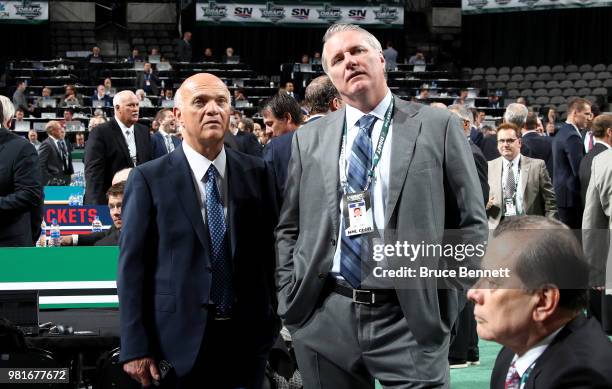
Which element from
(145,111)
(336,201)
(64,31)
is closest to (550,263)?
(336,201)

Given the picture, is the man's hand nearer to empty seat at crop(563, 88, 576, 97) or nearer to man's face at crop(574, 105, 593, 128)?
man's face at crop(574, 105, 593, 128)

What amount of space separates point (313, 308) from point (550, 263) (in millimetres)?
1152

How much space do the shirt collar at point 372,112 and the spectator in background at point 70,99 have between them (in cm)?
1820

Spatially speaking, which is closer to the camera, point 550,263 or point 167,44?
point 550,263

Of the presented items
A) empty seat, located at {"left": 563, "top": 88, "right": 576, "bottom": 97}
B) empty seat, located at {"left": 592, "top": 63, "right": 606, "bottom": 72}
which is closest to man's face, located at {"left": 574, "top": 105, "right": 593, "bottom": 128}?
empty seat, located at {"left": 563, "top": 88, "right": 576, "bottom": 97}

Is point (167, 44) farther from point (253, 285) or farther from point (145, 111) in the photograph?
point (253, 285)

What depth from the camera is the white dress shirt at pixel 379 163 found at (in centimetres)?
286

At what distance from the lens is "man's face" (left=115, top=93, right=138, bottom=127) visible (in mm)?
6742

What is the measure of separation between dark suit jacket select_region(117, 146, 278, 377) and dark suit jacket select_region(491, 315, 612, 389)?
1.44 metres

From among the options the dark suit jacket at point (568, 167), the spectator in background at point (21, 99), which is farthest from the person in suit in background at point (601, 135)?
the spectator in background at point (21, 99)

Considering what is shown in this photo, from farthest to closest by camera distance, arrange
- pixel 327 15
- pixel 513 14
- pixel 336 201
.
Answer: pixel 513 14 → pixel 327 15 → pixel 336 201

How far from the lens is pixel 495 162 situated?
702 cm

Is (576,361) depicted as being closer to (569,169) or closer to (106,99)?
(569,169)

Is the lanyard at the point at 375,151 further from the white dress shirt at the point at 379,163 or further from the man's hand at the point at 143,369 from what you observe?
the man's hand at the point at 143,369
